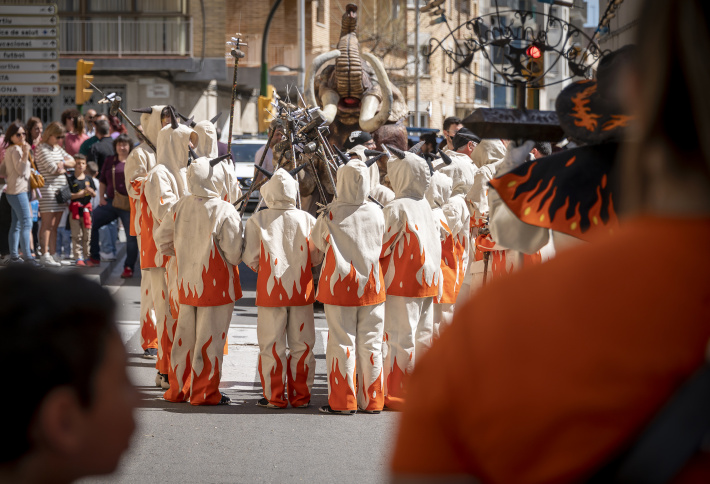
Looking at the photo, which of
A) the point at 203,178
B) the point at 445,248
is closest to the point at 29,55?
the point at 203,178

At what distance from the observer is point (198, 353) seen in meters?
7.44

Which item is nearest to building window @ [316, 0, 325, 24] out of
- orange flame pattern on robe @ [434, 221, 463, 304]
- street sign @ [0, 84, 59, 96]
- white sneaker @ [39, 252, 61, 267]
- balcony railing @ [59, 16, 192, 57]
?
balcony railing @ [59, 16, 192, 57]

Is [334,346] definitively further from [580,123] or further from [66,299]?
[66,299]

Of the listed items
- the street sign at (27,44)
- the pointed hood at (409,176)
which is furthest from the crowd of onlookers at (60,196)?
the pointed hood at (409,176)

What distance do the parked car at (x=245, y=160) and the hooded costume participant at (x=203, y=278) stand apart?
15.2 metres

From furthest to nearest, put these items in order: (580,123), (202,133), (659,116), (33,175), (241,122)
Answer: (241,122)
(33,175)
(202,133)
(580,123)
(659,116)

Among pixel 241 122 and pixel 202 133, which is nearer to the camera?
pixel 202 133

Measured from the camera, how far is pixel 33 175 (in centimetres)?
1318

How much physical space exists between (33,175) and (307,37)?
89.3ft

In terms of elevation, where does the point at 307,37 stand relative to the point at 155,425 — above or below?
above

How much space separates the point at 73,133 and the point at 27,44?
1.41 meters

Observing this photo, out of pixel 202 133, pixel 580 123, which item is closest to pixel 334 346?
pixel 202 133

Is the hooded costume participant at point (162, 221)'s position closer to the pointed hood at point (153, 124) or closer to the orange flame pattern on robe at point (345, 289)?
the pointed hood at point (153, 124)

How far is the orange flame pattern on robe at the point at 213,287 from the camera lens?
7.39 meters
